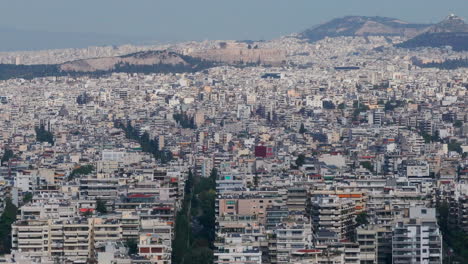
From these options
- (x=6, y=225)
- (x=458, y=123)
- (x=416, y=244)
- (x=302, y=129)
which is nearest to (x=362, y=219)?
(x=416, y=244)

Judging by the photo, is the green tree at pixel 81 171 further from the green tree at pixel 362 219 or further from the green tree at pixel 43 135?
Answer: the green tree at pixel 43 135

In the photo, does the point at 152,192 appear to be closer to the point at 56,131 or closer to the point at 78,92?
the point at 56,131

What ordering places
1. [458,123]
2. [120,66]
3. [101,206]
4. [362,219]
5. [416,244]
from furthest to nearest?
[120,66] → [458,123] → [101,206] → [362,219] → [416,244]

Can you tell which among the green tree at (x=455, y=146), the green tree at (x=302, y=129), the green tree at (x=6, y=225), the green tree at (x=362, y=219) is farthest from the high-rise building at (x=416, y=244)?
the green tree at (x=302, y=129)

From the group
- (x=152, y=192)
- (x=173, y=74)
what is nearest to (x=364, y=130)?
(x=152, y=192)

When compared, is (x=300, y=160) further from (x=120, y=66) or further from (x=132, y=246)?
(x=120, y=66)

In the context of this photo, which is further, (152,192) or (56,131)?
(56,131)
